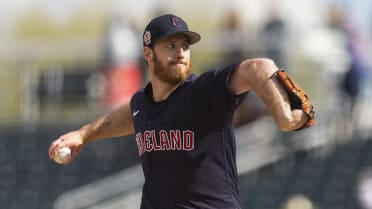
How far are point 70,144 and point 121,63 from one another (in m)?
7.58

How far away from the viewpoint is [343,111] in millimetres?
12445

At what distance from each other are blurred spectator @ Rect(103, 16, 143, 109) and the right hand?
7.17 metres

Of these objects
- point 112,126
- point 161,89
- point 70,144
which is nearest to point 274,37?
point 112,126

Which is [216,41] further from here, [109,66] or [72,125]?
[72,125]

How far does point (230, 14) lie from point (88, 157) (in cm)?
297

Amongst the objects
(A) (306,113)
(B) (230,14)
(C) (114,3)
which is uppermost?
(C) (114,3)

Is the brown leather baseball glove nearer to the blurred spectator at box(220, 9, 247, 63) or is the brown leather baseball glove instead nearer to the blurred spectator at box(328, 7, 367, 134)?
the blurred spectator at box(328, 7, 367, 134)

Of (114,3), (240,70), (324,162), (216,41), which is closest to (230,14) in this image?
(216,41)

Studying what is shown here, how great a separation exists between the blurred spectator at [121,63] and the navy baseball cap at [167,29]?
25.9 feet

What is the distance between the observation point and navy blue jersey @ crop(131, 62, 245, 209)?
548 centimetres

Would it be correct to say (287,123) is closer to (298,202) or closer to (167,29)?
(167,29)

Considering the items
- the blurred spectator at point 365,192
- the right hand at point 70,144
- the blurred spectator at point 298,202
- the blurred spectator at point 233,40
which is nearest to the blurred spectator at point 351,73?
the blurred spectator at point 365,192

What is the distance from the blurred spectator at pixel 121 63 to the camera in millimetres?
13656

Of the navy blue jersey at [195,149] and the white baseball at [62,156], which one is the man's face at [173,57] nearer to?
the navy blue jersey at [195,149]
